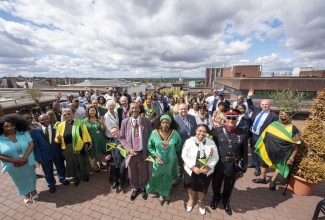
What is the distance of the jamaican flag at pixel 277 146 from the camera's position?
11.3 feet

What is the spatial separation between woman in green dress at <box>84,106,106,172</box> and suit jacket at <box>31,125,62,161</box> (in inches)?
31.2

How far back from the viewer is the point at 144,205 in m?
3.37

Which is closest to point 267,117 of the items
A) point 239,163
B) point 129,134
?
point 239,163

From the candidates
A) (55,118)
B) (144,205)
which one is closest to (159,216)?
(144,205)

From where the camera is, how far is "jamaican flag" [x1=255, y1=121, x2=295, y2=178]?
3.45m

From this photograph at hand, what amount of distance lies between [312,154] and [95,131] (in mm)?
5209

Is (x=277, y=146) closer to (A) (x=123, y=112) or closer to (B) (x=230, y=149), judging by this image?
(B) (x=230, y=149)

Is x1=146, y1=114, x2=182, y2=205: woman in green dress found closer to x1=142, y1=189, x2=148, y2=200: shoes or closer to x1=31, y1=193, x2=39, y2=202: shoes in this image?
x1=142, y1=189, x2=148, y2=200: shoes

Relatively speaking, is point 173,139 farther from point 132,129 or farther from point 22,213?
point 22,213

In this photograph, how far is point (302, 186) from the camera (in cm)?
362

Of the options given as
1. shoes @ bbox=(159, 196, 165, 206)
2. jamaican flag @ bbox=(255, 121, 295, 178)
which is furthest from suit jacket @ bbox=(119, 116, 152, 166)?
jamaican flag @ bbox=(255, 121, 295, 178)

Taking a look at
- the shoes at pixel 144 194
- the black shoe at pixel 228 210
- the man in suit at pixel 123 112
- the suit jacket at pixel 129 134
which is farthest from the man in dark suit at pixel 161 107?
the black shoe at pixel 228 210

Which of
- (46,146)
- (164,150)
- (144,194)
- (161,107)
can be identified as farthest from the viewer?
(161,107)

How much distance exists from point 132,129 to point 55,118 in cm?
301
